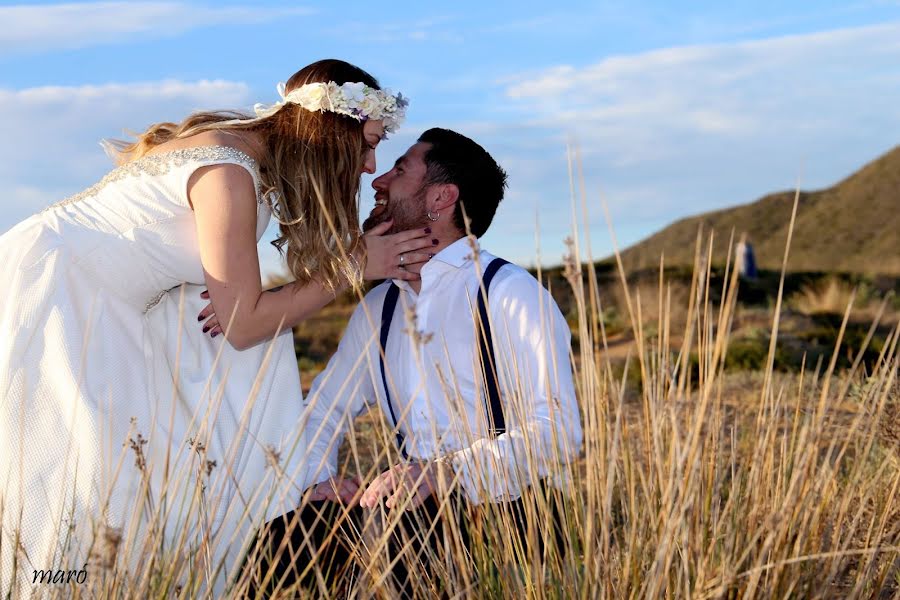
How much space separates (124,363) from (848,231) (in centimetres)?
5321

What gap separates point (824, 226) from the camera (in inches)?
2100

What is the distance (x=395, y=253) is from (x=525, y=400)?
0.80 m

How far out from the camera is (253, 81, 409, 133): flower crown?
135 inches

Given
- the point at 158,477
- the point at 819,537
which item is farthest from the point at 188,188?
the point at 819,537

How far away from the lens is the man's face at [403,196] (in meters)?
3.72

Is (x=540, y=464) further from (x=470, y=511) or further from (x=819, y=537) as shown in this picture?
(x=819, y=537)

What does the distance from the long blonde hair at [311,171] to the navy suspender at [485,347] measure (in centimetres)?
38

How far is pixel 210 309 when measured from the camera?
3.34 m

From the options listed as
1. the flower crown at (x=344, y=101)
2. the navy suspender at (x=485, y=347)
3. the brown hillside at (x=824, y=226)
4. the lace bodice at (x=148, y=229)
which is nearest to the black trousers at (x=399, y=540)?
the navy suspender at (x=485, y=347)

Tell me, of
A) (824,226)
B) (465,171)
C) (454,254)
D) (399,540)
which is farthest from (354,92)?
(824,226)

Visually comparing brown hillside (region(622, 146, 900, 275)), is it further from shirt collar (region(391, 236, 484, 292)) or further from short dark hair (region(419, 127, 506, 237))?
shirt collar (region(391, 236, 484, 292))

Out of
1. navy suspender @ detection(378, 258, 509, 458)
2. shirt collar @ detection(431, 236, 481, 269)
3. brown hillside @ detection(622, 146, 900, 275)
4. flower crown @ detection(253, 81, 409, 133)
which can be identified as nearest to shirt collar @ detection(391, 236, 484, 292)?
shirt collar @ detection(431, 236, 481, 269)

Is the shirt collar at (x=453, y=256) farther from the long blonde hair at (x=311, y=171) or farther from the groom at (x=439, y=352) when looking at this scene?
the long blonde hair at (x=311, y=171)

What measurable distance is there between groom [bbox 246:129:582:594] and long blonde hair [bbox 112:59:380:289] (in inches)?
9.7
